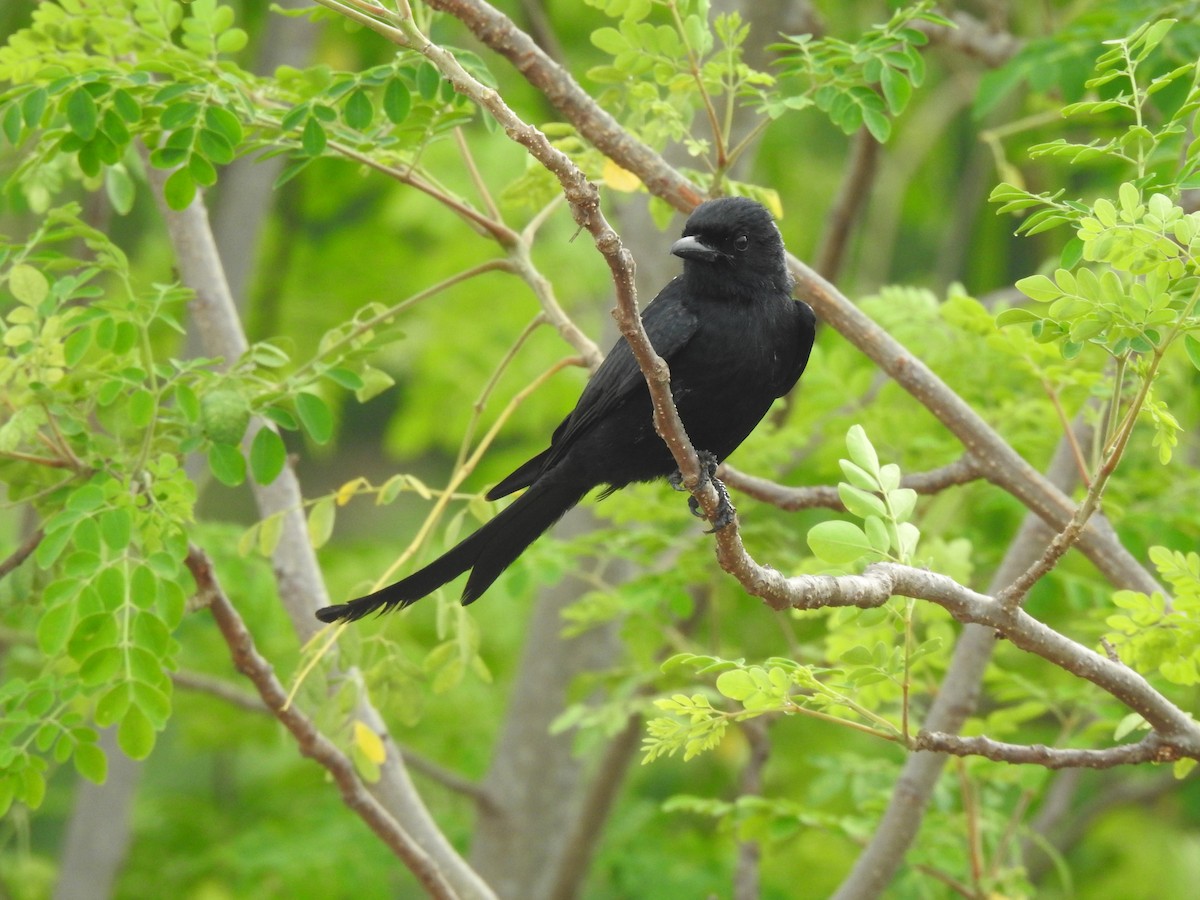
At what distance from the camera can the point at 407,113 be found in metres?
3.33

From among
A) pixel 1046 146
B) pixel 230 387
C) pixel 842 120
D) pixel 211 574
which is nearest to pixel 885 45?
pixel 842 120

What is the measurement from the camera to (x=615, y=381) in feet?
11.8

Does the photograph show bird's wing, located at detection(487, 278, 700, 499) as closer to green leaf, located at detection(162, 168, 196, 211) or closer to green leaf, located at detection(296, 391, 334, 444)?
green leaf, located at detection(296, 391, 334, 444)

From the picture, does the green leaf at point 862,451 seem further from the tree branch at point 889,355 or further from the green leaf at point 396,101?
the green leaf at point 396,101

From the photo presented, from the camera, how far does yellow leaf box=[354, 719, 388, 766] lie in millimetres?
3496

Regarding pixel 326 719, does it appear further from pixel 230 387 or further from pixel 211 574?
pixel 230 387

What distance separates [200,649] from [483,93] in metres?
4.75

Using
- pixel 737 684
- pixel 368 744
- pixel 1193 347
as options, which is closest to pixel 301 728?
Result: pixel 368 744

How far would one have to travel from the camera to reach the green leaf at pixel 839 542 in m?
2.36

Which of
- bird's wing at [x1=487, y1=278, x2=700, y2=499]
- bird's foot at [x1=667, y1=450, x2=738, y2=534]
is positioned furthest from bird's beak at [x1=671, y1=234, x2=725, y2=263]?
bird's foot at [x1=667, y1=450, x2=738, y2=534]

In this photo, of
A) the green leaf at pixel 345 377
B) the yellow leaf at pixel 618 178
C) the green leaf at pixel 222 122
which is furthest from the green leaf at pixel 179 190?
the yellow leaf at pixel 618 178

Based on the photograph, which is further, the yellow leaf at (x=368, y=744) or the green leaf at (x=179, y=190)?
the yellow leaf at (x=368, y=744)

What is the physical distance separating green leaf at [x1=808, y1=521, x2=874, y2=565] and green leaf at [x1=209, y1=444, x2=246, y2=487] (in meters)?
1.52

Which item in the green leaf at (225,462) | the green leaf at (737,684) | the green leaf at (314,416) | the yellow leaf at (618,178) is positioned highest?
the yellow leaf at (618,178)
